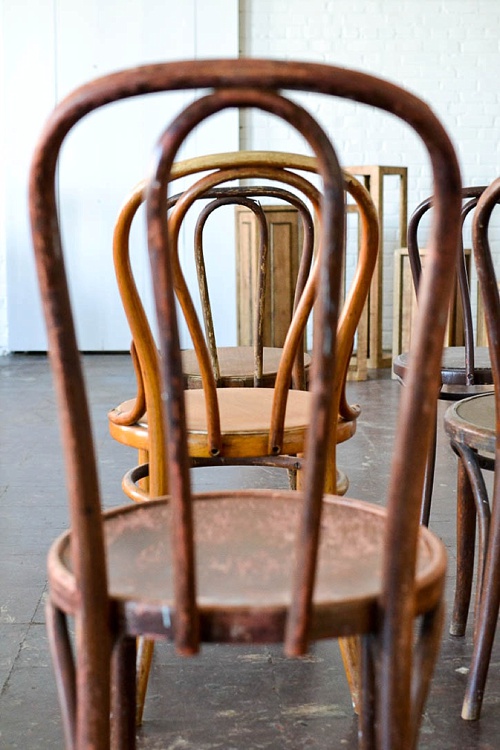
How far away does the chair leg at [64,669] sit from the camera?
32.0 inches

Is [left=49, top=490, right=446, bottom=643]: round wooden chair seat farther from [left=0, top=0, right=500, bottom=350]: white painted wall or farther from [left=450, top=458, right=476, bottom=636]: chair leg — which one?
[left=0, top=0, right=500, bottom=350]: white painted wall

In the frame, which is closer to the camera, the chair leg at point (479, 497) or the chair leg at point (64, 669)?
the chair leg at point (64, 669)

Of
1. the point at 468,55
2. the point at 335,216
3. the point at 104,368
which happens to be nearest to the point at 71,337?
the point at 335,216

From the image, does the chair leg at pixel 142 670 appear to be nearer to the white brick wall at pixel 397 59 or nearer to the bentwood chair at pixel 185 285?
the bentwood chair at pixel 185 285

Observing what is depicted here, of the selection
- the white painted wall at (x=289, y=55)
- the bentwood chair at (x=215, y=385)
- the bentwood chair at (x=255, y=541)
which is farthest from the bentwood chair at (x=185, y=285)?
the white painted wall at (x=289, y=55)

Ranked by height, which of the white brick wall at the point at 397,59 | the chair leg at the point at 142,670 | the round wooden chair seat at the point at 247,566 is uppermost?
the white brick wall at the point at 397,59

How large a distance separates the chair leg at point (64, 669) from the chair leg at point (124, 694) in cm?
16

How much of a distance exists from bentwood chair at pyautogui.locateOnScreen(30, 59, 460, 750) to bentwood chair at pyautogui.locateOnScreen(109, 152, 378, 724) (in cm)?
38

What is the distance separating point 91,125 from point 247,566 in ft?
16.7

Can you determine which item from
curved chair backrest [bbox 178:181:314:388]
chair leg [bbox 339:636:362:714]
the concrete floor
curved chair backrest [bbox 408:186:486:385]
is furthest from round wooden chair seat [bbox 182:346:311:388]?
chair leg [bbox 339:636:362:714]

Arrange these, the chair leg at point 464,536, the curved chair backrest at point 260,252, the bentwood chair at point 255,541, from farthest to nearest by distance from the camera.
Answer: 1. the curved chair backrest at point 260,252
2. the chair leg at point 464,536
3. the bentwood chair at point 255,541

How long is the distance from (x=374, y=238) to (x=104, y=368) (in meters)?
4.00

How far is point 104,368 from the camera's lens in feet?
16.7

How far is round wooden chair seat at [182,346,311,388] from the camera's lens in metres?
2.01
